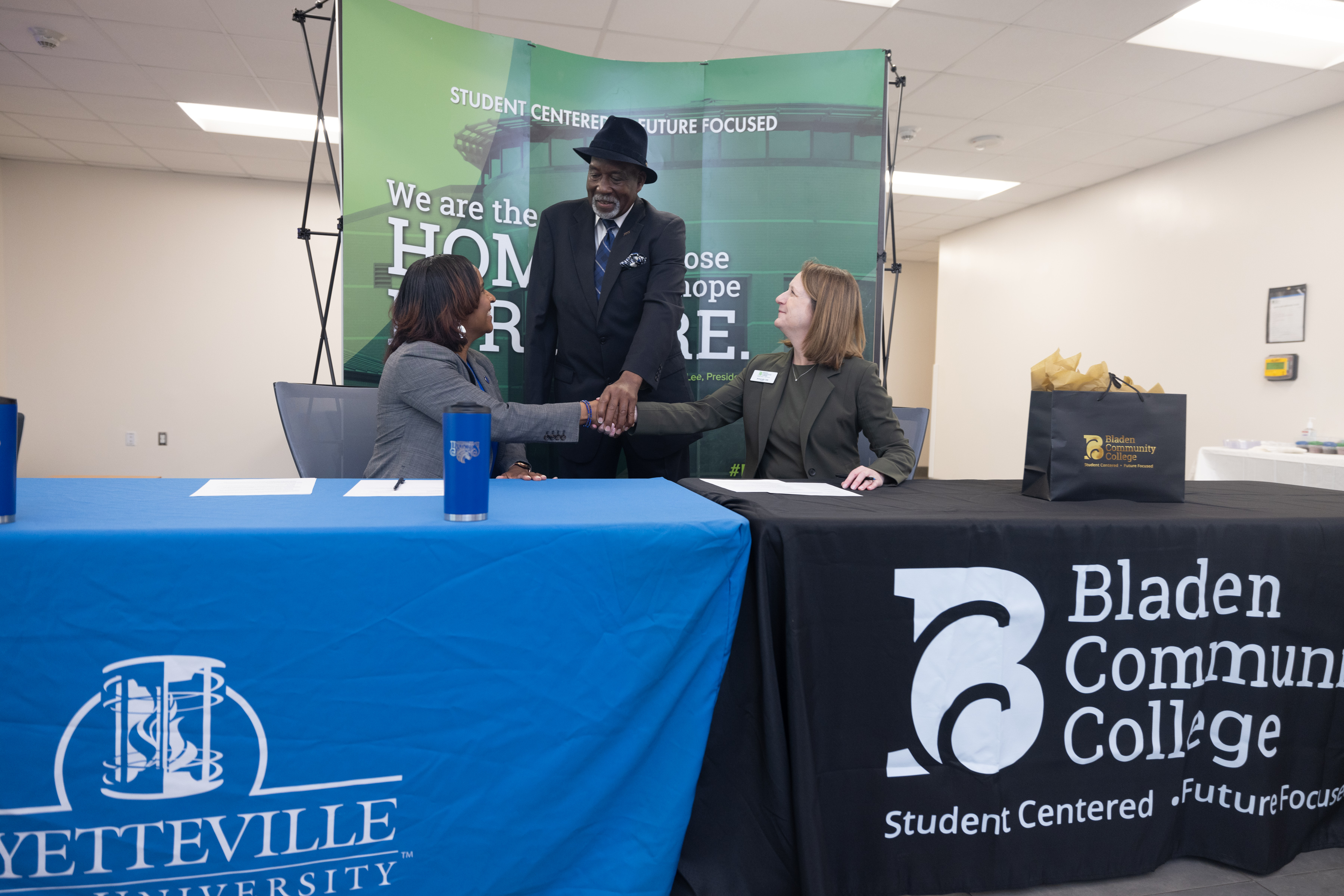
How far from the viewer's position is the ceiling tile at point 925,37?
3.52 meters

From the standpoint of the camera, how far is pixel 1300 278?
4.44 m

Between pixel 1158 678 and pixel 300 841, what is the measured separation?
1.42 m

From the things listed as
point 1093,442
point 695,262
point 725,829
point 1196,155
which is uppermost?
point 1196,155

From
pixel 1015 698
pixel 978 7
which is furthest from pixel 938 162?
pixel 1015 698

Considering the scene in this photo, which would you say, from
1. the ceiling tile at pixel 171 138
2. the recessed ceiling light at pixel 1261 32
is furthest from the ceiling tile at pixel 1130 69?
the ceiling tile at pixel 171 138

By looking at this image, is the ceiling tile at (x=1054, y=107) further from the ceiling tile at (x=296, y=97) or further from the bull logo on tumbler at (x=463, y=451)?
the bull logo on tumbler at (x=463, y=451)

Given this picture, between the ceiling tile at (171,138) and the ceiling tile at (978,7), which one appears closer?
the ceiling tile at (978,7)

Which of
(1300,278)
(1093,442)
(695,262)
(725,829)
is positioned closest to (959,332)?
(1300,278)

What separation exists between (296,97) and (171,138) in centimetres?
152

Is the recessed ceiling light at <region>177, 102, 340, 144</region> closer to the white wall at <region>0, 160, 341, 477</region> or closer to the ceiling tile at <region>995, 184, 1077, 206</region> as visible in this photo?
the white wall at <region>0, 160, 341, 477</region>

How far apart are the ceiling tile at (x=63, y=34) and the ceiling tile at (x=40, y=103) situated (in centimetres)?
69

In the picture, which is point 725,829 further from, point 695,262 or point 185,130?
point 185,130

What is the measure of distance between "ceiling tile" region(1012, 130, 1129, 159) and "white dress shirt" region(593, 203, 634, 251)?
382 centimetres

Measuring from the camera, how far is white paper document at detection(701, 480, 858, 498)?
1542 mm
